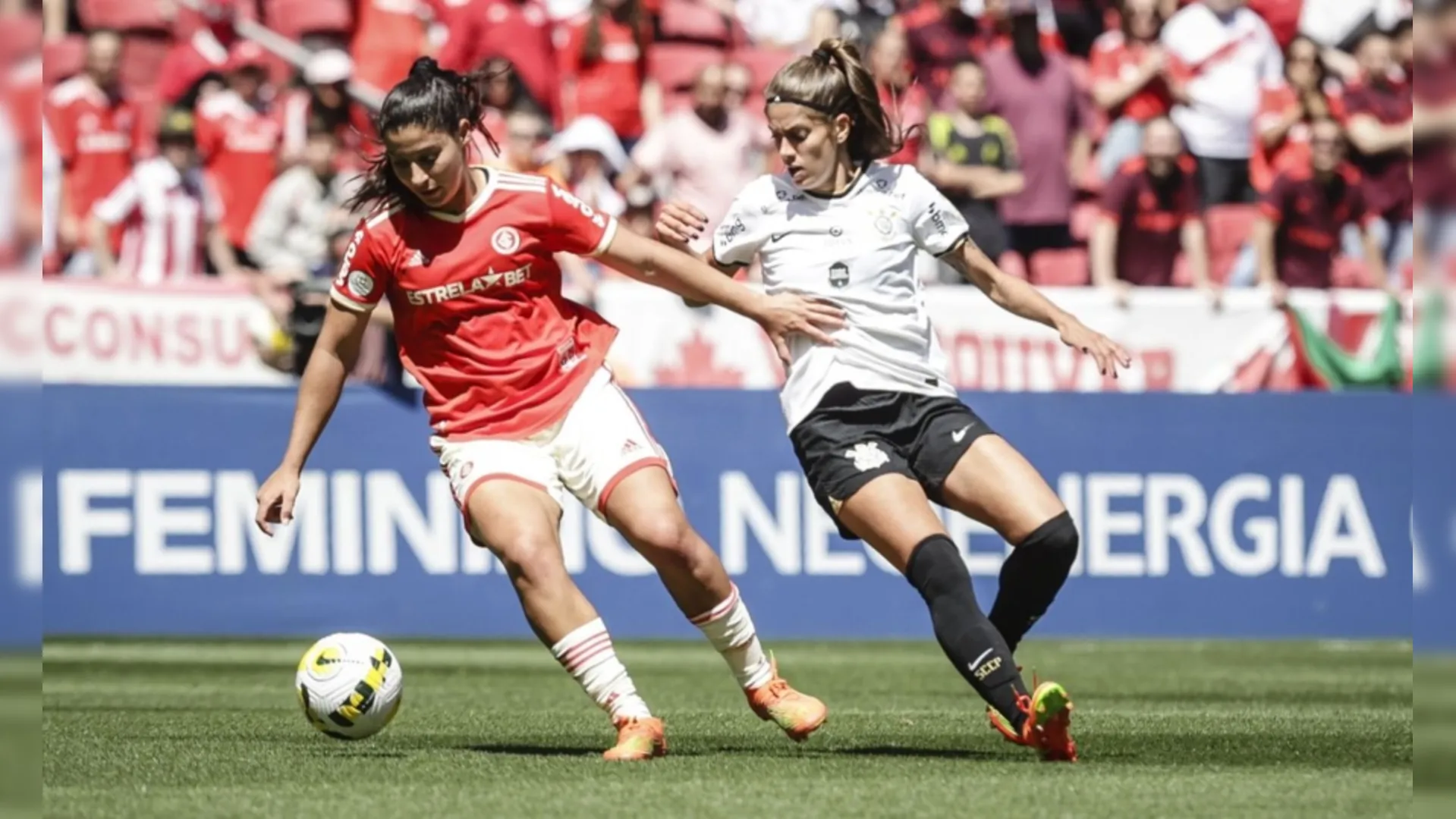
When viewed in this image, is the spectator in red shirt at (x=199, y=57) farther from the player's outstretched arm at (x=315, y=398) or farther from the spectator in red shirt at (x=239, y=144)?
the player's outstretched arm at (x=315, y=398)

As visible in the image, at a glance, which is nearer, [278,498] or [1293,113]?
[278,498]

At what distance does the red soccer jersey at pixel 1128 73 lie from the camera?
1644cm

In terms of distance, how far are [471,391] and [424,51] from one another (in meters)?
9.83

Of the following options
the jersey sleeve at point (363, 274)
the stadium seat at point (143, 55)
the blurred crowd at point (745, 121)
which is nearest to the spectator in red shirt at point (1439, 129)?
the jersey sleeve at point (363, 274)

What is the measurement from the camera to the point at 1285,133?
55.6 feet

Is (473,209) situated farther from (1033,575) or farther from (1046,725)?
(1046,725)

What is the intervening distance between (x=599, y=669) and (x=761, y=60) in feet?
35.1

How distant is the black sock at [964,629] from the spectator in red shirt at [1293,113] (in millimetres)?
10770

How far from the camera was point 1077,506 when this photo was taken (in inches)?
529

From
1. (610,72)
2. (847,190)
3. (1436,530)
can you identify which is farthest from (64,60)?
(1436,530)

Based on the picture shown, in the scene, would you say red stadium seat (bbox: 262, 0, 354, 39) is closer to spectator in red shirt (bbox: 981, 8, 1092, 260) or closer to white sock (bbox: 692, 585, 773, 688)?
spectator in red shirt (bbox: 981, 8, 1092, 260)

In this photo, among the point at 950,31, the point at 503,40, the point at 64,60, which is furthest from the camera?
the point at 950,31

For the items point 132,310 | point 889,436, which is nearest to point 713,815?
point 889,436

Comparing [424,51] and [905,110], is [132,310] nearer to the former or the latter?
[424,51]
